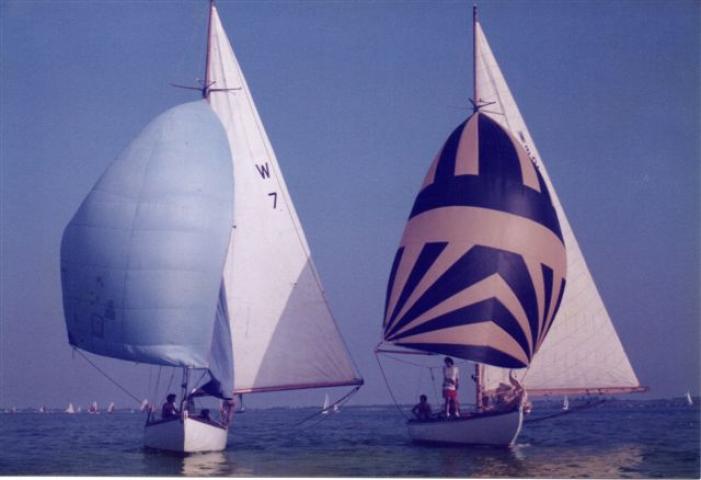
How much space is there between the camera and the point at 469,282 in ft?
55.4

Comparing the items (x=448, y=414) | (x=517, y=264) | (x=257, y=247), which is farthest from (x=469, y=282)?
(x=257, y=247)

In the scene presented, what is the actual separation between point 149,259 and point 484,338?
5331mm

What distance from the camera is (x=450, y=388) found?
17.6m

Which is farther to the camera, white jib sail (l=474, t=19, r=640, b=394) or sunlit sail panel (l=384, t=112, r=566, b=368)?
white jib sail (l=474, t=19, r=640, b=394)

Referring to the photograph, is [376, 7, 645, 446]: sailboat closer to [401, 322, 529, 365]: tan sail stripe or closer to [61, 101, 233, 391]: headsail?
[401, 322, 529, 365]: tan sail stripe

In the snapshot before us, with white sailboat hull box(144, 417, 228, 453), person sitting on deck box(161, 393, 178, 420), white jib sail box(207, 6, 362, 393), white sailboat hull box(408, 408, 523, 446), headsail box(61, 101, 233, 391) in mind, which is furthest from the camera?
white jib sail box(207, 6, 362, 393)

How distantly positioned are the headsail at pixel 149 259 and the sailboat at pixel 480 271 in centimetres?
360

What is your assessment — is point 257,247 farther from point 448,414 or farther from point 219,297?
point 448,414

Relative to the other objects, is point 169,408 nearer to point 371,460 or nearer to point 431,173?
point 371,460

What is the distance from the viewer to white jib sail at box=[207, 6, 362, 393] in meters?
17.6

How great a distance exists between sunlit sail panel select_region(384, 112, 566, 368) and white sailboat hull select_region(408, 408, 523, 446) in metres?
0.90

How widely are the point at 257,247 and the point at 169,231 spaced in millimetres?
3044

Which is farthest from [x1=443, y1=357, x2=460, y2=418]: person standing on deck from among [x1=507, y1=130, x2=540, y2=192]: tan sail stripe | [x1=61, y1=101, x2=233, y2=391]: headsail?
[x1=61, y1=101, x2=233, y2=391]: headsail

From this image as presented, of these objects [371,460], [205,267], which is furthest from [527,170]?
[205,267]
